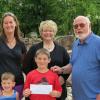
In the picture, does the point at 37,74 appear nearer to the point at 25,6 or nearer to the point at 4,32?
the point at 4,32

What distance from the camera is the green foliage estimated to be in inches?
738

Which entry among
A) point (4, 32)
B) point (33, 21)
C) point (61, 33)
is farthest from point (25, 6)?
point (4, 32)

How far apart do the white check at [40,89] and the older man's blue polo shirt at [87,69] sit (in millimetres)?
365

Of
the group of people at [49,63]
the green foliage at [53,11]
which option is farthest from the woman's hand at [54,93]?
the green foliage at [53,11]

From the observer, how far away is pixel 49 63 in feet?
19.2

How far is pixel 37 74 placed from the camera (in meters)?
5.61

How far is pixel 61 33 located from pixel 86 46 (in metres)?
13.9

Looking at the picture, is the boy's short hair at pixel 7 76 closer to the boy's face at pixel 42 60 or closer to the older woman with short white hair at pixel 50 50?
the older woman with short white hair at pixel 50 50

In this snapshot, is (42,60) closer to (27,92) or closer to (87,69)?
(27,92)

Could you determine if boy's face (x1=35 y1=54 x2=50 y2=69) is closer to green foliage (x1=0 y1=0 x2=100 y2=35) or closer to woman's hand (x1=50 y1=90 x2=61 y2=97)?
woman's hand (x1=50 y1=90 x2=61 y2=97)

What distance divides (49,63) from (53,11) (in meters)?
14.0

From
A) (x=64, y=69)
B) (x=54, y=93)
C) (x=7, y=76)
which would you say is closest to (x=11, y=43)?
(x=7, y=76)

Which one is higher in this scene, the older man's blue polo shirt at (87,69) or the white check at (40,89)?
the older man's blue polo shirt at (87,69)

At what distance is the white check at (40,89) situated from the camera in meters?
5.52
